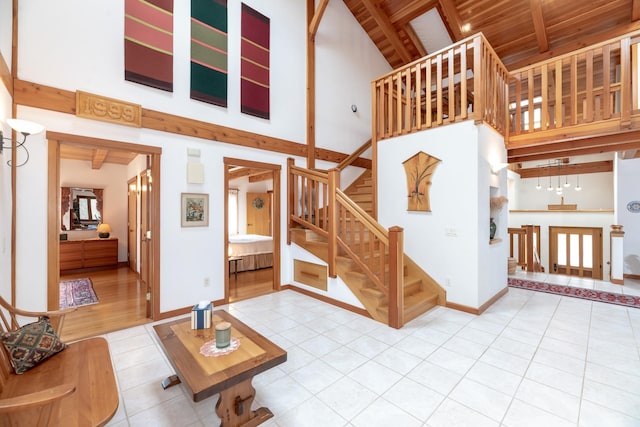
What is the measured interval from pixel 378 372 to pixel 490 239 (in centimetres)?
284

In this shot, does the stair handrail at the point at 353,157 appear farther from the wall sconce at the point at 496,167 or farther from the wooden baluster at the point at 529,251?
the wooden baluster at the point at 529,251

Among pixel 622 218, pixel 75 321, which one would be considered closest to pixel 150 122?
pixel 75 321

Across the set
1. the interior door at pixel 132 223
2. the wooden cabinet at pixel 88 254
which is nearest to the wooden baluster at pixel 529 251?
the interior door at pixel 132 223

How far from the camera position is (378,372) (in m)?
2.37

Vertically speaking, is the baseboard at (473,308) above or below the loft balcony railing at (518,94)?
below

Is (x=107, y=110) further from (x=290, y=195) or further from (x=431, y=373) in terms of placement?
(x=431, y=373)

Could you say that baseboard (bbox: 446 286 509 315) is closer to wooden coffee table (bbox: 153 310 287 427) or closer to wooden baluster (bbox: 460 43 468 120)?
wooden baluster (bbox: 460 43 468 120)

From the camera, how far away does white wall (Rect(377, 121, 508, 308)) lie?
366 centimetres

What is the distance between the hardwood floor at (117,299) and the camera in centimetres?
332

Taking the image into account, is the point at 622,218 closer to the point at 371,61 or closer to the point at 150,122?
the point at 371,61

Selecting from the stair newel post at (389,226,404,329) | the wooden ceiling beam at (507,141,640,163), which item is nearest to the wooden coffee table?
the stair newel post at (389,226,404,329)

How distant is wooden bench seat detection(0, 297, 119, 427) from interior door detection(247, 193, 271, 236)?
282 inches

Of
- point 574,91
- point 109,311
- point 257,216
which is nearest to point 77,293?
point 109,311

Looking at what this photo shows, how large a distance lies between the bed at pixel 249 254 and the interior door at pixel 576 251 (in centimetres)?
805
